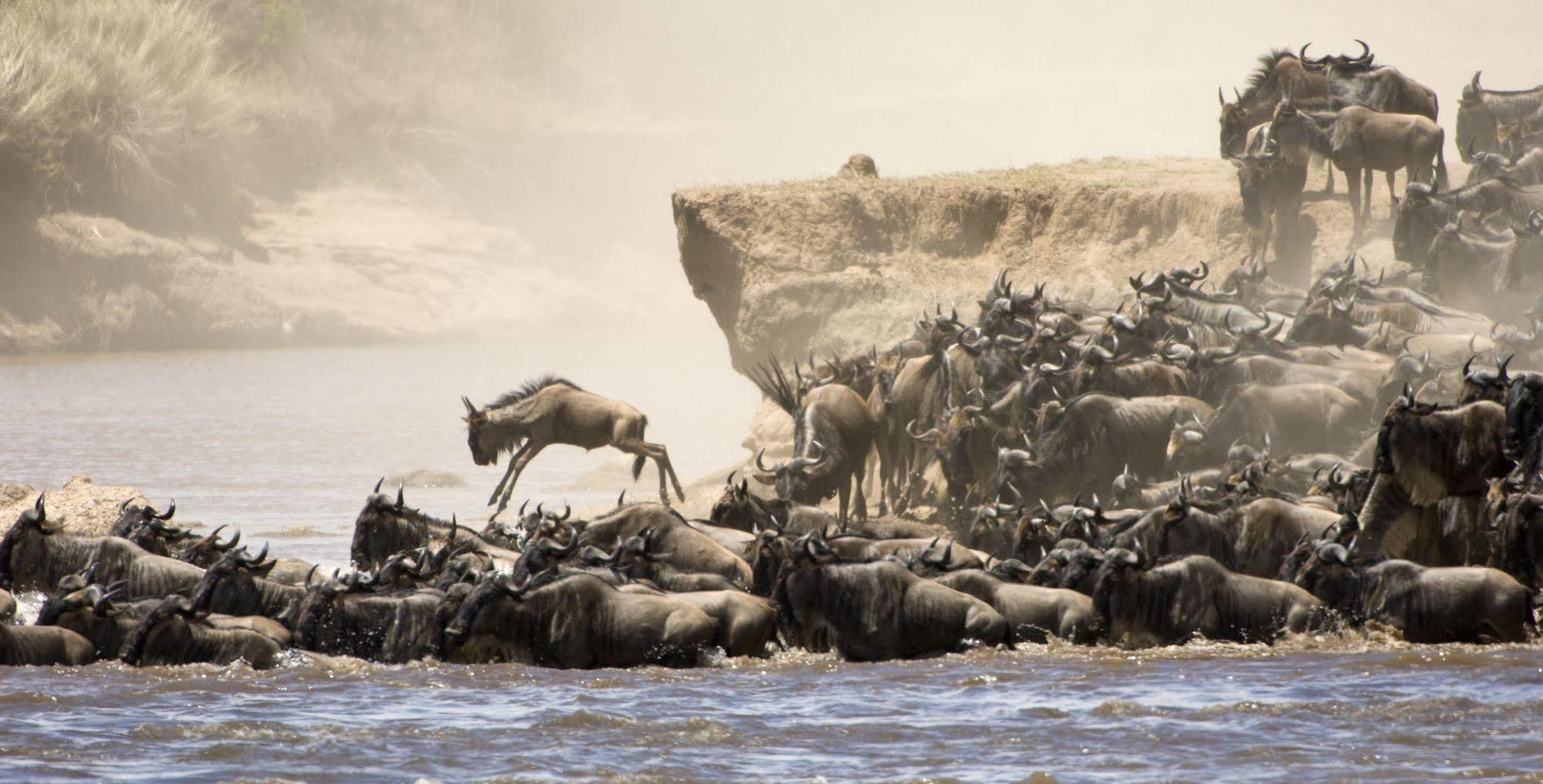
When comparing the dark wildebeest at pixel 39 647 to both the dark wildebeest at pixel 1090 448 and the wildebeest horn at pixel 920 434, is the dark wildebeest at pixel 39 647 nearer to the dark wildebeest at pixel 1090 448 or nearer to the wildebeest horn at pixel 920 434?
the dark wildebeest at pixel 1090 448

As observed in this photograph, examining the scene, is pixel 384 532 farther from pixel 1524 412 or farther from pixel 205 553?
pixel 1524 412

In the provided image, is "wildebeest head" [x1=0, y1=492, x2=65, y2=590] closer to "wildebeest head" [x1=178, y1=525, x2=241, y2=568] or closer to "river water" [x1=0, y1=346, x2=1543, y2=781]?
"wildebeest head" [x1=178, y1=525, x2=241, y2=568]

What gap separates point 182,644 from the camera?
991 cm

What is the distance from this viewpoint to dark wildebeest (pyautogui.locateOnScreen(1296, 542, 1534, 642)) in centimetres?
986

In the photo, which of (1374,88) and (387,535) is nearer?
(387,535)

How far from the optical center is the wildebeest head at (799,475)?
1502 cm

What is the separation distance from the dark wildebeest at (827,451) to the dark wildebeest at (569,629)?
15.6ft

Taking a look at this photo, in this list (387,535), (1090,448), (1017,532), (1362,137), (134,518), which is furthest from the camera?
(1362,137)

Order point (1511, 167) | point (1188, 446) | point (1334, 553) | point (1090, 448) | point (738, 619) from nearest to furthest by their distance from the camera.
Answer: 1. point (738, 619)
2. point (1334, 553)
3. point (1188, 446)
4. point (1090, 448)
5. point (1511, 167)

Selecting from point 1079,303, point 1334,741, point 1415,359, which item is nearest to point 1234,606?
point 1334,741

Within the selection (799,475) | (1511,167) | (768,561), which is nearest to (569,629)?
(768,561)

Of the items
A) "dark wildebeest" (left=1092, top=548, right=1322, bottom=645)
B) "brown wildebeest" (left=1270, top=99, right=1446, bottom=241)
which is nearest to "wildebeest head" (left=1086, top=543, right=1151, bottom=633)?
"dark wildebeest" (left=1092, top=548, right=1322, bottom=645)

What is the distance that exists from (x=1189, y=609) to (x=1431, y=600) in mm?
1291

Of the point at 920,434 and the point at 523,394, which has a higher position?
the point at 523,394
